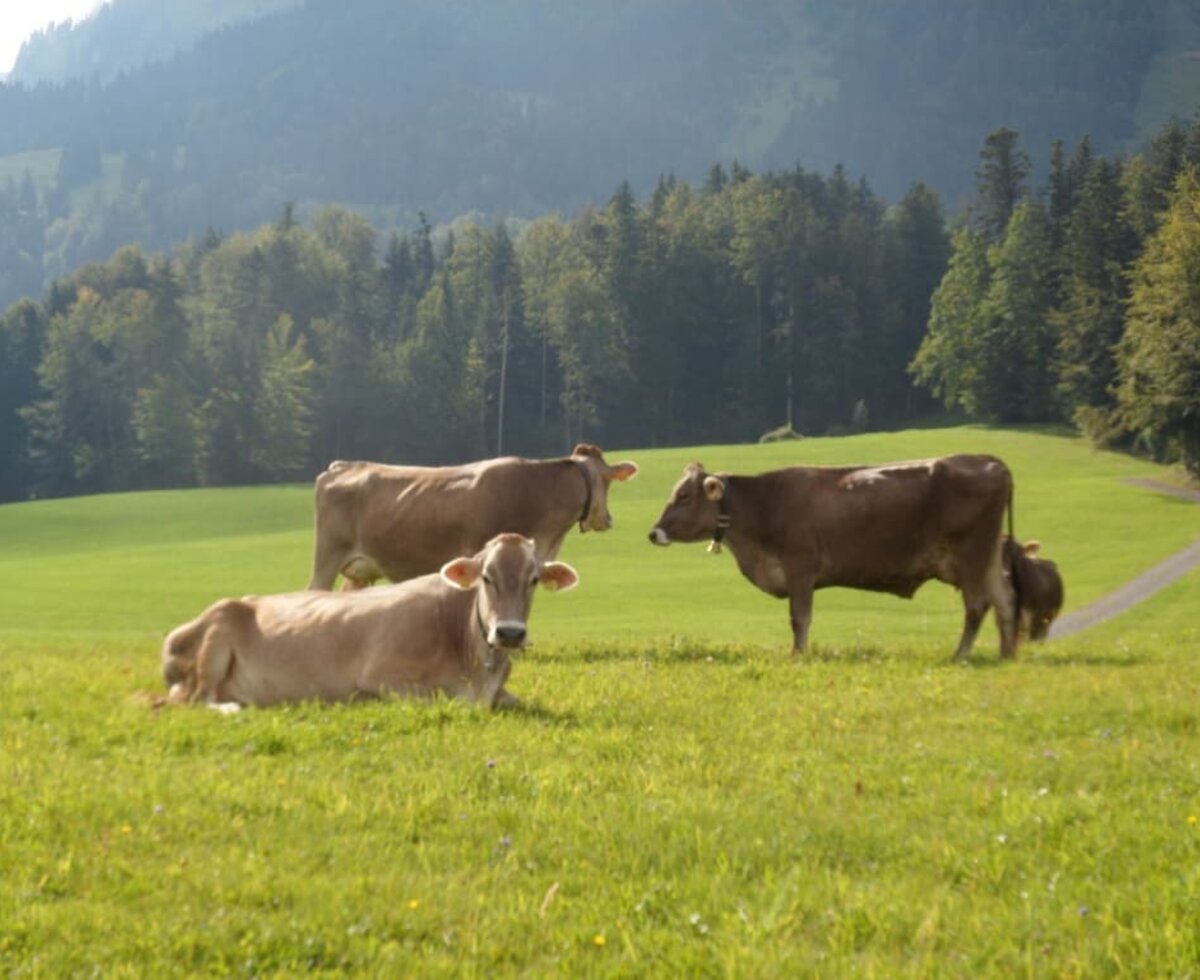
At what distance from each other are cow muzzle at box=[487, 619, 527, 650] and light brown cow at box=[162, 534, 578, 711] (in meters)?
0.37

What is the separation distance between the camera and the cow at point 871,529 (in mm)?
16484

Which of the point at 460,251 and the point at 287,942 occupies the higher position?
the point at 460,251

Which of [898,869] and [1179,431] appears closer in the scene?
[898,869]

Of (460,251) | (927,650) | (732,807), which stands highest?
(460,251)

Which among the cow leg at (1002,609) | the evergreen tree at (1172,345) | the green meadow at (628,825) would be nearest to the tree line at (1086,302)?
the evergreen tree at (1172,345)

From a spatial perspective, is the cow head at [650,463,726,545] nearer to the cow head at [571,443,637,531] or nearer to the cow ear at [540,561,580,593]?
the cow head at [571,443,637,531]

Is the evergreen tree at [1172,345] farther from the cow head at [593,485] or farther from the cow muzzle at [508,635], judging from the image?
the cow muzzle at [508,635]

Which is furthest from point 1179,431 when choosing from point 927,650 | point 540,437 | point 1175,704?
point 540,437

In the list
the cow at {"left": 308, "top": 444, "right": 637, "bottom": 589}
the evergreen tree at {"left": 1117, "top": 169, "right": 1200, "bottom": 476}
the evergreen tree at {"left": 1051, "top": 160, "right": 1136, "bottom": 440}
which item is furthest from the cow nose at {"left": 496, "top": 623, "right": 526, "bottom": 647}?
the evergreen tree at {"left": 1051, "top": 160, "right": 1136, "bottom": 440}

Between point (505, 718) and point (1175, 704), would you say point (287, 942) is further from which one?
point (1175, 704)

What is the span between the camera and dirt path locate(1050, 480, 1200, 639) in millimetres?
31125

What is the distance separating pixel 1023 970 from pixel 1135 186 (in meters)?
81.9

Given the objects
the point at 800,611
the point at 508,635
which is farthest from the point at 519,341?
the point at 508,635

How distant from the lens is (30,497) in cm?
11075
